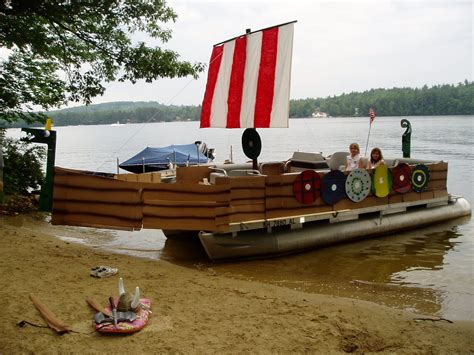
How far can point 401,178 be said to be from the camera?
492 inches

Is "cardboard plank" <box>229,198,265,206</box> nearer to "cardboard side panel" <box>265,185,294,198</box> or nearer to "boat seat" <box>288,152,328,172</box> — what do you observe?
"cardboard side panel" <box>265,185,294,198</box>

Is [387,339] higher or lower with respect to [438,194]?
lower

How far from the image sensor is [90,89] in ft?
43.5

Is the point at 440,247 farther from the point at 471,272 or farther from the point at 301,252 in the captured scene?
the point at 301,252

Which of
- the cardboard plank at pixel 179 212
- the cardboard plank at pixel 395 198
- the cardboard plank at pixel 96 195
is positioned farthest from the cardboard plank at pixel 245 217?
the cardboard plank at pixel 395 198

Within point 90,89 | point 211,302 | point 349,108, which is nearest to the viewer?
point 211,302

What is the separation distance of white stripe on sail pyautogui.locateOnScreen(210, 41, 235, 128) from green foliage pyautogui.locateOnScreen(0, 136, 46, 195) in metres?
6.53

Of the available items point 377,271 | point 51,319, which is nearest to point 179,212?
point 51,319

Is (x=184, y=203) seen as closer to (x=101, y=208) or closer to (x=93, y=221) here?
(x=101, y=208)

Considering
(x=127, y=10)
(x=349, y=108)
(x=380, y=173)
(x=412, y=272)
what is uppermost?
(x=349, y=108)

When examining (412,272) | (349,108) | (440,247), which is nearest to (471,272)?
(412,272)

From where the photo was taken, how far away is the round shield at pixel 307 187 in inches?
414

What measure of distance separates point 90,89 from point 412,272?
9.67 m

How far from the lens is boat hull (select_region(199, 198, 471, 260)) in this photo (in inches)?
390
